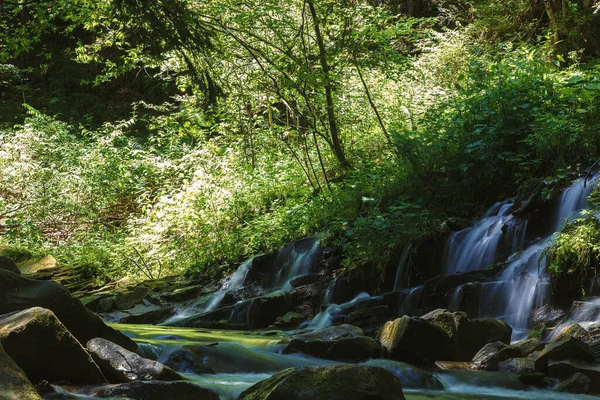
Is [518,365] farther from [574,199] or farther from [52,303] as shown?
[52,303]

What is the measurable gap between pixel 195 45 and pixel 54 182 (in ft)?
29.7

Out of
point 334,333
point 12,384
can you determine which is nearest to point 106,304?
point 334,333

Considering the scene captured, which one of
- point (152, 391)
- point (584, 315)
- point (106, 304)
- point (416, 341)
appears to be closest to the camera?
point (152, 391)

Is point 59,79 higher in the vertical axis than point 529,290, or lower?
higher

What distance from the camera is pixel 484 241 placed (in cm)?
808

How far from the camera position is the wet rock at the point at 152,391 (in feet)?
13.3

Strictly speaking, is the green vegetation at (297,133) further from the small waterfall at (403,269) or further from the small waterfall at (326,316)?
the small waterfall at (326,316)

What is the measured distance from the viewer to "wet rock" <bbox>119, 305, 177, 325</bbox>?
938 cm

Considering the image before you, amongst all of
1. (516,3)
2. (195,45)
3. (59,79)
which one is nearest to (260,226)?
(195,45)

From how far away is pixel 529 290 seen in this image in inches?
270

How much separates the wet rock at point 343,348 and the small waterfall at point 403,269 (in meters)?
2.50

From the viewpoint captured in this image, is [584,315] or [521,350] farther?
[584,315]

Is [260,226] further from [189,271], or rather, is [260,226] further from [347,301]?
[347,301]

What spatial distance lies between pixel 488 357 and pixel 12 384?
4.03 metres
